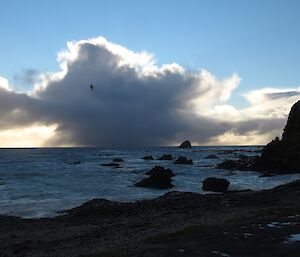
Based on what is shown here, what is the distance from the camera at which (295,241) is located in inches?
572

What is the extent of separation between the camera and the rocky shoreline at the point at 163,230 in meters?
14.1

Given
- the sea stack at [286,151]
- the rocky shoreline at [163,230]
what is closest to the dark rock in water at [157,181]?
the rocky shoreline at [163,230]

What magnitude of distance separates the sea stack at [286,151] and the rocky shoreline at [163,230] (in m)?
32.4

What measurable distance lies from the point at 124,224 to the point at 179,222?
2.57 meters

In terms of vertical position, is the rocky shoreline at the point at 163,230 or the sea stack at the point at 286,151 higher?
the sea stack at the point at 286,151

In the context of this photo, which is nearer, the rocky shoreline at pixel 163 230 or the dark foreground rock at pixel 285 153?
the rocky shoreline at pixel 163 230

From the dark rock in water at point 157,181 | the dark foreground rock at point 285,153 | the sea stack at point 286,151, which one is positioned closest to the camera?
the dark rock in water at point 157,181

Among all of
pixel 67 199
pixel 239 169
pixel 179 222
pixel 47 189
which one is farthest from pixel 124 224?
pixel 239 169

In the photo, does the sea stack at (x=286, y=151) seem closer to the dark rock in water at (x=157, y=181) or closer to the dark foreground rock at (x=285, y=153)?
the dark foreground rock at (x=285, y=153)

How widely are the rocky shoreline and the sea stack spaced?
3239cm

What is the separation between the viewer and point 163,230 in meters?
18.8

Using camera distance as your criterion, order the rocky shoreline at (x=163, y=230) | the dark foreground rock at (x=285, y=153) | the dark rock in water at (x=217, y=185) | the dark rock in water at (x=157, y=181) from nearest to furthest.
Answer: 1. the rocky shoreline at (x=163, y=230)
2. the dark rock in water at (x=217, y=185)
3. the dark rock in water at (x=157, y=181)
4. the dark foreground rock at (x=285, y=153)

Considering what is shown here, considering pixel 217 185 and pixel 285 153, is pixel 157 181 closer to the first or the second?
pixel 217 185

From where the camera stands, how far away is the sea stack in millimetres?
63094
